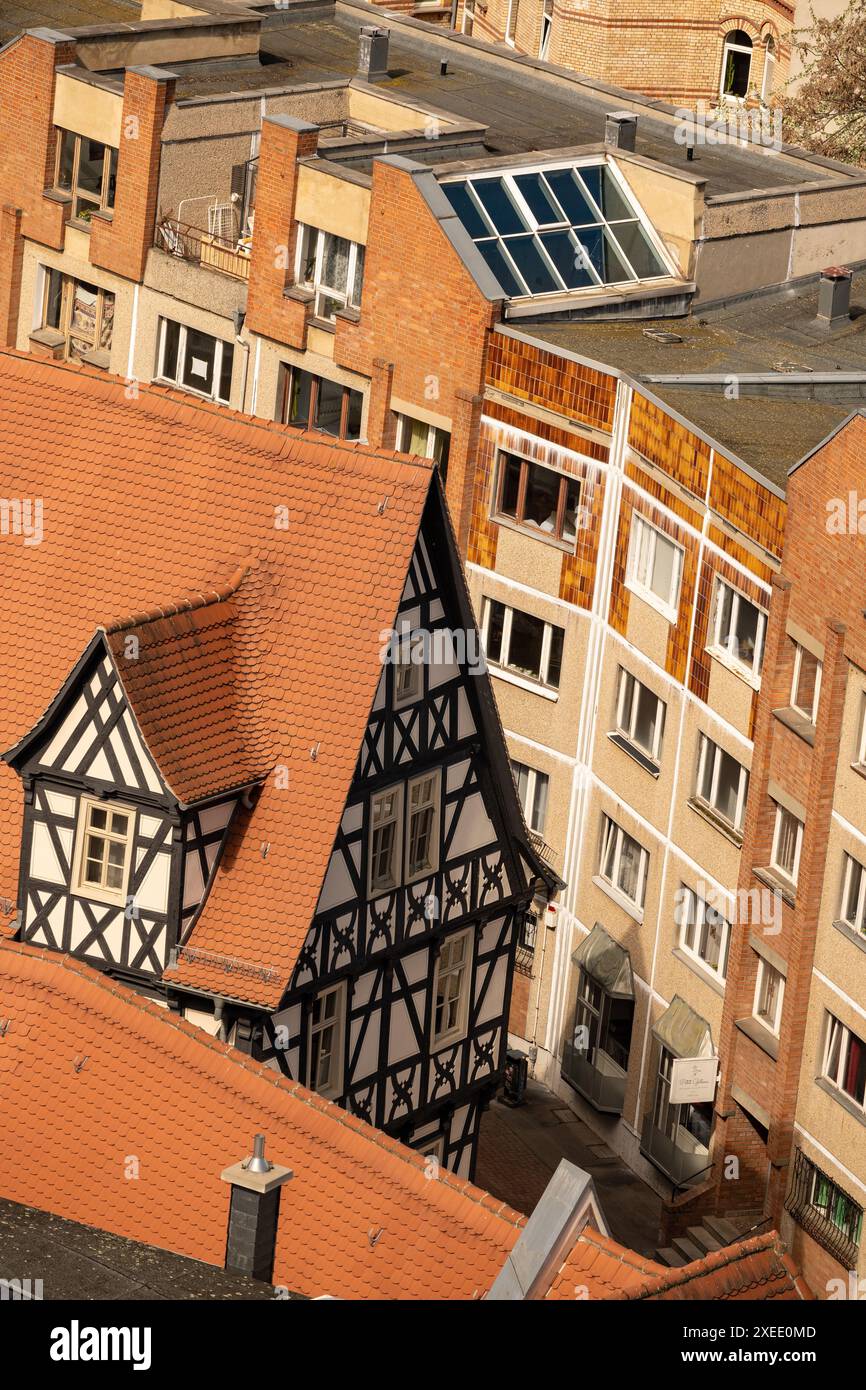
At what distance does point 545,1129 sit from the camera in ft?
204

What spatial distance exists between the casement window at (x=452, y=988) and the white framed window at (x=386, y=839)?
2.45 meters

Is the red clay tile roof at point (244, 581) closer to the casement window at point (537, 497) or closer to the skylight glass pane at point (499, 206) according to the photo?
the casement window at point (537, 497)

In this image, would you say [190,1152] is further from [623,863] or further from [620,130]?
[620,130]

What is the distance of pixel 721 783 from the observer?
57.1 meters

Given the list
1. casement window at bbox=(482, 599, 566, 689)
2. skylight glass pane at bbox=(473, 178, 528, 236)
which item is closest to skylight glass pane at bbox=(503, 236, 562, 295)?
skylight glass pane at bbox=(473, 178, 528, 236)

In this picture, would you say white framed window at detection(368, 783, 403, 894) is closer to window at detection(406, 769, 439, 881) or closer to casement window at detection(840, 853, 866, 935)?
window at detection(406, 769, 439, 881)

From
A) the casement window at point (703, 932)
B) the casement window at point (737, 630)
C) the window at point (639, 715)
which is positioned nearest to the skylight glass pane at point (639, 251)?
the window at point (639, 715)

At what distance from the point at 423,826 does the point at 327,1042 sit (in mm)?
3687

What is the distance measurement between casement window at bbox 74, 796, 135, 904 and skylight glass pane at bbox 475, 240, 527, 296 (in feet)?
70.9

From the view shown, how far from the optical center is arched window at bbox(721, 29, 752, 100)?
102m

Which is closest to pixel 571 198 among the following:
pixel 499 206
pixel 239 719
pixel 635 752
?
pixel 499 206

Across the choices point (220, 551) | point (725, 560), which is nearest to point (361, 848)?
point (220, 551)
